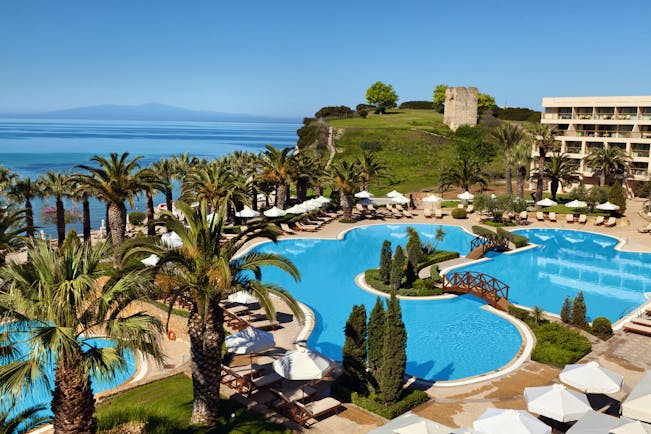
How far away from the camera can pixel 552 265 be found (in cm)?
3328

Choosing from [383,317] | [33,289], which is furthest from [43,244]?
[383,317]

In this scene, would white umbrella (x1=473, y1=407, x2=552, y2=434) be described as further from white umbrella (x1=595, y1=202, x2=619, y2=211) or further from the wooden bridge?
white umbrella (x1=595, y1=202, x2=619, y2=211)

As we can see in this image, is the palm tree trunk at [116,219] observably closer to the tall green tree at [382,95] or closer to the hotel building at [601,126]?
the hotel building at [601,126]

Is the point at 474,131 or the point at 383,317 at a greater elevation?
the point at 474,131

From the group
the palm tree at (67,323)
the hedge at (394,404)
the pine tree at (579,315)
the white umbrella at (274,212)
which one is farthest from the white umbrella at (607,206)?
the palm tree at (67,323)

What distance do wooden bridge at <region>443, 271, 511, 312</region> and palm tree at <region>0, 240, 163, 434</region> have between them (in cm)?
1798

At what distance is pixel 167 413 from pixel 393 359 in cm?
616

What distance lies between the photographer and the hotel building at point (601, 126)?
Result: 183ft

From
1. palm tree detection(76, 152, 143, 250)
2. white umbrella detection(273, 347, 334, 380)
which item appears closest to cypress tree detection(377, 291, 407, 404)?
white umbrella detection(273, 347, 334, 380)

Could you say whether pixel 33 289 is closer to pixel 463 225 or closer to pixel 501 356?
pixel 501 356

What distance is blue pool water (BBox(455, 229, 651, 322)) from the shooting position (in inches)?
1043

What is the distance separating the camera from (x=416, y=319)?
2364 centimetres

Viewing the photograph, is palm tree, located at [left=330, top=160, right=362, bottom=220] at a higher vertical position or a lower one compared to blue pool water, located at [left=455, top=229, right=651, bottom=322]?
higher

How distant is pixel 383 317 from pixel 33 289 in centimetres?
925
